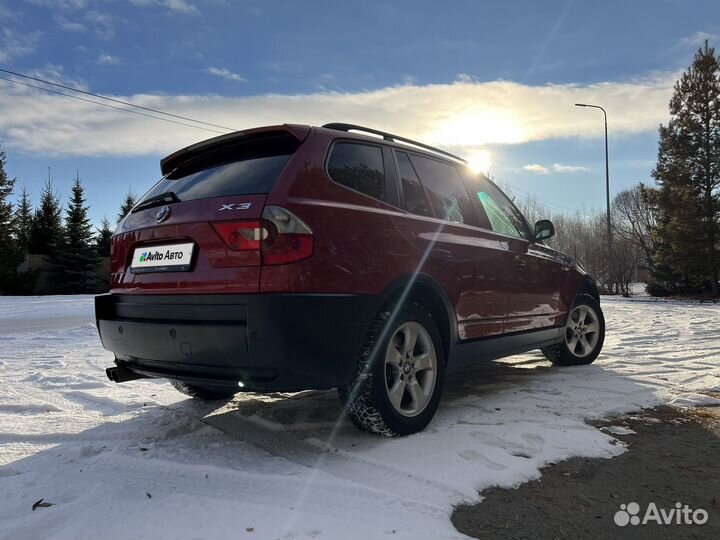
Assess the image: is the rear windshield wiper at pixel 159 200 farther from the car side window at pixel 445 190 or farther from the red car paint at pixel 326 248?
the car side window at pixel 445 190

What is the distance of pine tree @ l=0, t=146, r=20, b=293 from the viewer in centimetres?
2796

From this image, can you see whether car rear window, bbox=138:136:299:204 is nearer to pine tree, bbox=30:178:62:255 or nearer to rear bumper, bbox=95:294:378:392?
rear bumper, bbox=95:294:378:392

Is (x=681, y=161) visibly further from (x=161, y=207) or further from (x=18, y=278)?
(x=18, y=278)

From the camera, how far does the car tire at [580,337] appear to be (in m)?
5.44

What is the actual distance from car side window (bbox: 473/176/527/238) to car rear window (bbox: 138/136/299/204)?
2.03m

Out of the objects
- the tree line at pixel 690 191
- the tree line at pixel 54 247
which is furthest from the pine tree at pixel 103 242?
the tree line at pixel 690 191

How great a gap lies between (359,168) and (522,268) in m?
1.99

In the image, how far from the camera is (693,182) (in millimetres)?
23656

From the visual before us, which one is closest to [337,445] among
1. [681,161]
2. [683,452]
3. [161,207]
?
[161,207]

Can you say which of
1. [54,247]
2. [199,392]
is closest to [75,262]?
[54,247]

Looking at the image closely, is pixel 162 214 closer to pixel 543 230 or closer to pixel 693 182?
pixel 543 230

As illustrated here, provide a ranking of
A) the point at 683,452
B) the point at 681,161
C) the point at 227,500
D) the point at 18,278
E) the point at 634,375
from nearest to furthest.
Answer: the point at 227,500
the point at 683,452
the point at 634,375
the point at 681,161
the point at 18,278

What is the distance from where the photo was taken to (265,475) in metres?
2.53

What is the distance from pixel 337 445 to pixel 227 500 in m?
0.86
